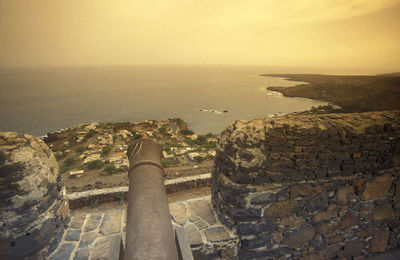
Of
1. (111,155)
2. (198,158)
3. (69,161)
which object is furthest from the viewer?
(111,155)

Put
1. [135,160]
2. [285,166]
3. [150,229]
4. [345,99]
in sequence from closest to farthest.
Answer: [150,229]
[135,160]
[285,166]
[345,99]

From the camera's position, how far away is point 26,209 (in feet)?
7.87

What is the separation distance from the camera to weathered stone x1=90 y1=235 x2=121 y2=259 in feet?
7.15

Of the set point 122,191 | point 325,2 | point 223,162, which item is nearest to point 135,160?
point 223,162

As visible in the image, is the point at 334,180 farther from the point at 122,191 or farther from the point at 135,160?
the point at 122,191

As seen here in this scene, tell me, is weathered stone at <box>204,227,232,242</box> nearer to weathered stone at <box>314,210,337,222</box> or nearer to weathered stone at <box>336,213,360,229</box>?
weathered stone at <box>314,210,337,222</box>

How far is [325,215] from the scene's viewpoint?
3.24 m

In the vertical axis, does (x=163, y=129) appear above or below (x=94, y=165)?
above

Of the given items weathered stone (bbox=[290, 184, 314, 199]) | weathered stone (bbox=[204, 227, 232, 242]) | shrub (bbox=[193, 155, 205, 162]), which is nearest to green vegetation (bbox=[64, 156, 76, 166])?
shrub (bbox=[193, 155, 205, 162])

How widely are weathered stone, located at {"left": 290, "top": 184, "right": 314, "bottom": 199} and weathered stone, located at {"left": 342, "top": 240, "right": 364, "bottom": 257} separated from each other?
148 centimetres

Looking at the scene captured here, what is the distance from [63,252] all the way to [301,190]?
352 cm

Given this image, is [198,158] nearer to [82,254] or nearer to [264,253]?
[264,253]

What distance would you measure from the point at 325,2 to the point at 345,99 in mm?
3361

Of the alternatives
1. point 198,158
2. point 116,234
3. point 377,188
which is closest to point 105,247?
point 116,234
